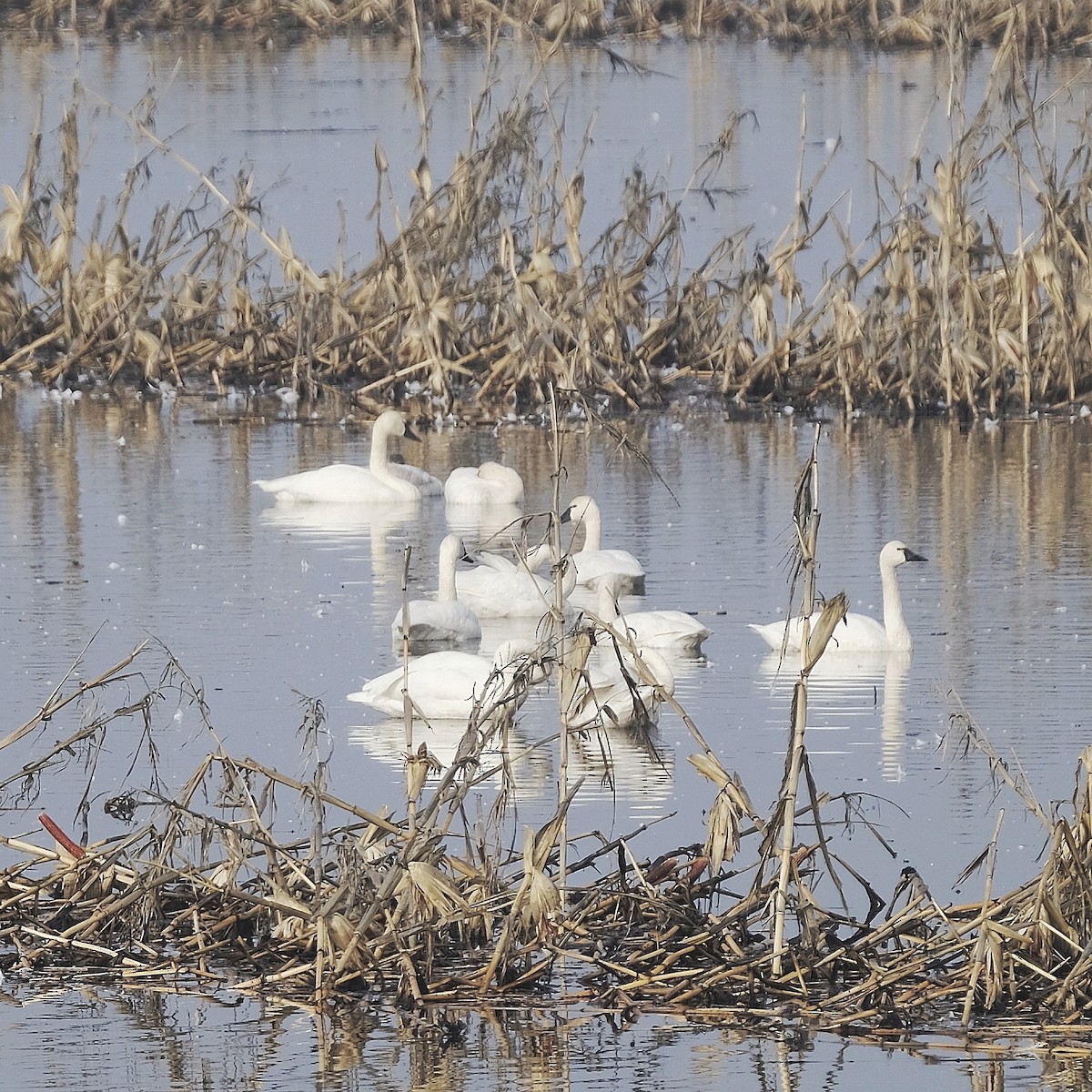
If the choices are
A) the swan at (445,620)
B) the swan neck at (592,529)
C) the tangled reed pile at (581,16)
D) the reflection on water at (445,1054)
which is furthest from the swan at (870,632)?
the tangled reed pile at (581,16)

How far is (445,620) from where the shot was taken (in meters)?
11.3

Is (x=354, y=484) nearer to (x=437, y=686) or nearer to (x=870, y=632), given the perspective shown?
(x=870, y=632)

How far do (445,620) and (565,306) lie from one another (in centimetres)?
591

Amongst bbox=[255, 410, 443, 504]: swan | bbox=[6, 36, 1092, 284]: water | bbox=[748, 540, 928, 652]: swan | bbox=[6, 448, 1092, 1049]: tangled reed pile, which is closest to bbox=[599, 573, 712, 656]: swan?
bbox=[748, 540, 928, 652]: swan

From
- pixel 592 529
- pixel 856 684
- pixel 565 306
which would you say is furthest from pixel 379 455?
pixel 856 684

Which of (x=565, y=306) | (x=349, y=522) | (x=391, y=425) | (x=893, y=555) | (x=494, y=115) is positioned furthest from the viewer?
(x=494, y=115)

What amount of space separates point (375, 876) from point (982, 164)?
1172cm

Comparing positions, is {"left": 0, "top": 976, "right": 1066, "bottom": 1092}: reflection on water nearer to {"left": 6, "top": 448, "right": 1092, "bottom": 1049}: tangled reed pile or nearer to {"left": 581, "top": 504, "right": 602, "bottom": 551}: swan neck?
{"left": 6, "top": 448, "right": 1092, "bottom": 1049}: tangled reed pile

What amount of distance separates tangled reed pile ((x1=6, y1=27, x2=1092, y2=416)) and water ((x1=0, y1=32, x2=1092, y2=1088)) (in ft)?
1.38

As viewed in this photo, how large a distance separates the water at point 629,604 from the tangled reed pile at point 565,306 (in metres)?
0.42

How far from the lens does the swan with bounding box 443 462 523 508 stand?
14.5m

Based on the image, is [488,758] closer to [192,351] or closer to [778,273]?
[778,273]

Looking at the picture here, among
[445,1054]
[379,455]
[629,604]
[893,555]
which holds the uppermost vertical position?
[379,455]

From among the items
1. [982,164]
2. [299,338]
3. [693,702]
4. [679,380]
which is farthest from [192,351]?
[693,702]
